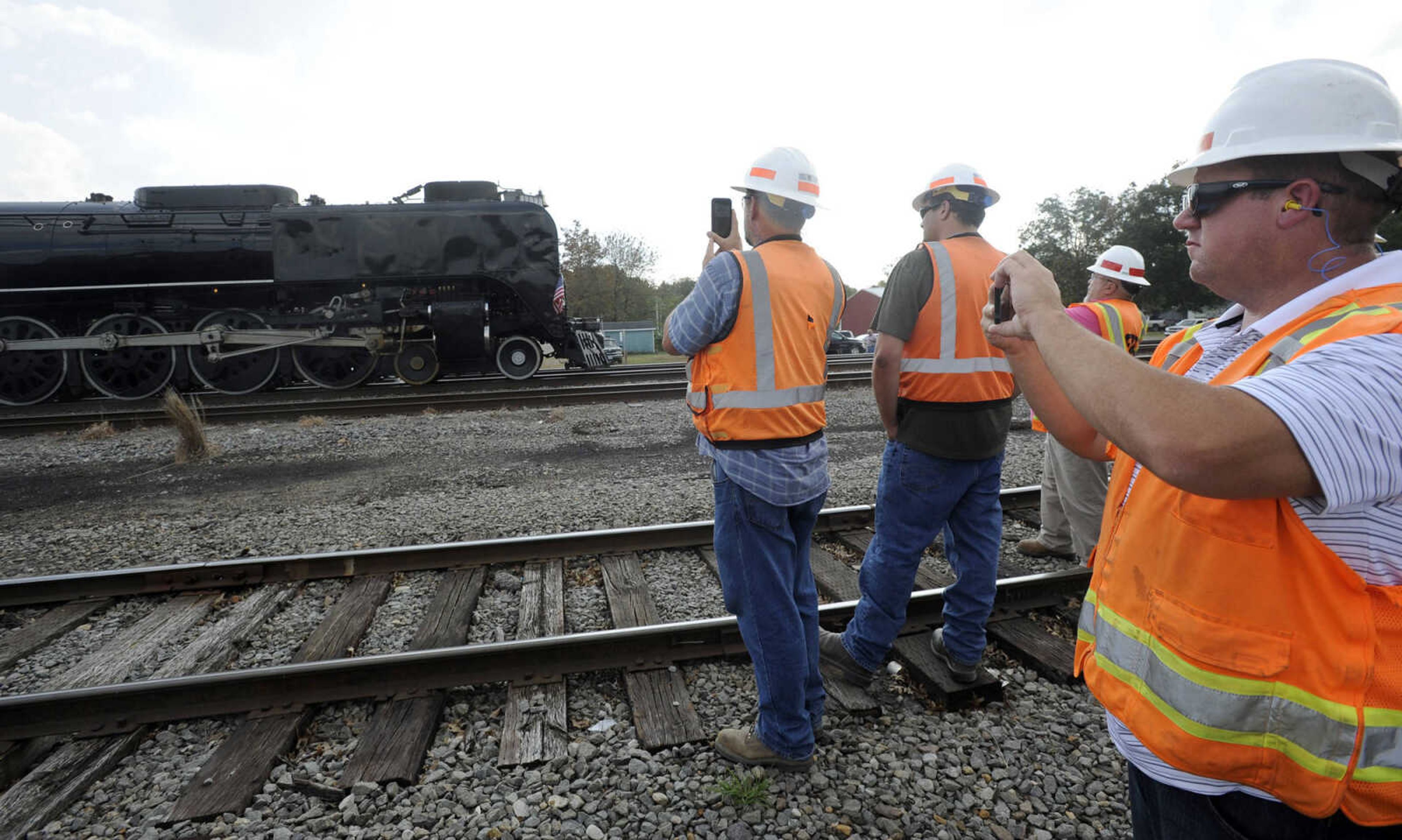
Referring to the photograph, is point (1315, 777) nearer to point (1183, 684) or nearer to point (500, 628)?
point (1183, 684)

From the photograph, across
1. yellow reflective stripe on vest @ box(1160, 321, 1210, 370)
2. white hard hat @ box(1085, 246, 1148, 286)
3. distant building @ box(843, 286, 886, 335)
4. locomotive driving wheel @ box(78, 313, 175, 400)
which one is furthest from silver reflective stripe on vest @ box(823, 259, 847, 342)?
distant building @ box(843, 286, 886, 335)

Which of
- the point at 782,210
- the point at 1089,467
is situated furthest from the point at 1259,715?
the point at 1089,467

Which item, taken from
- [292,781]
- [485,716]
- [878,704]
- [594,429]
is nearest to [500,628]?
[485,716]

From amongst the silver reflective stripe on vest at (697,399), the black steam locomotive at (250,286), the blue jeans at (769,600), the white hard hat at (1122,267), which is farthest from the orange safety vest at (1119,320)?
the black steam locomotive at (250,286)

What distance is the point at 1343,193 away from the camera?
1110 millimetres

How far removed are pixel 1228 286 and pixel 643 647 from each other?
278cm

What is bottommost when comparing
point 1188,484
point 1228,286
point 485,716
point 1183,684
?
point 485,716

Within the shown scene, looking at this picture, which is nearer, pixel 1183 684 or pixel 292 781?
pixel 1183 684

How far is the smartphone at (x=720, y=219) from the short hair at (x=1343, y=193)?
191 cm

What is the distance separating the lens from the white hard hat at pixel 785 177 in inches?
100

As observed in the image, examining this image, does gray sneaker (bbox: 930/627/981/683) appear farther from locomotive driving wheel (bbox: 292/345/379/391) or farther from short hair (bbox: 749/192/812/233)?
locomotive driving wheel (bbox: 292/345/379/391)

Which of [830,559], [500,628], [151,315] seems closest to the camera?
[500,628]

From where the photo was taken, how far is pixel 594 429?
9055mm

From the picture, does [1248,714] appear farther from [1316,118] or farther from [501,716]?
[501,716]
